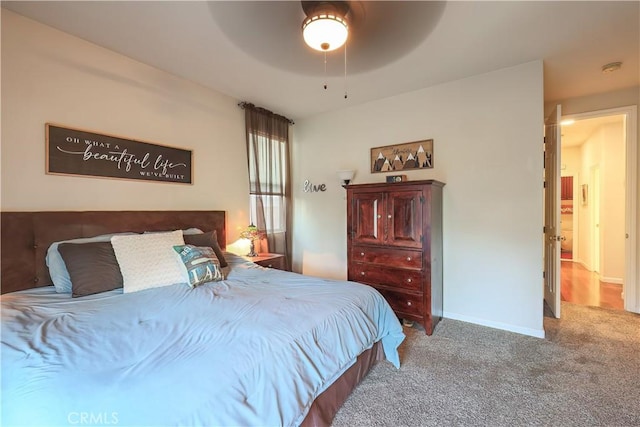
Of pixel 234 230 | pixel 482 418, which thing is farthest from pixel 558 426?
pixel 234 230

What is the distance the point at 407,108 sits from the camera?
11.3ft

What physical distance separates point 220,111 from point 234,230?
4.84 feet

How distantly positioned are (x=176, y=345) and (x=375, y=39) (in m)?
2.44

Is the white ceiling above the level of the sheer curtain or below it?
above

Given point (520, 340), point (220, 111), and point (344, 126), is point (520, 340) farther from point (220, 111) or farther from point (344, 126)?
point (220, 111)

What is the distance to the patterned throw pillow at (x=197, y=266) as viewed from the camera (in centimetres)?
213

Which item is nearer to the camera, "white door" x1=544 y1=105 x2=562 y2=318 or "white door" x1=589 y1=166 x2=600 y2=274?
"white door" x1=544 y1=105 x2=562 y2=318

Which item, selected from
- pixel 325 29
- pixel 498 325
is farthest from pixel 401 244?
pixel 325 29

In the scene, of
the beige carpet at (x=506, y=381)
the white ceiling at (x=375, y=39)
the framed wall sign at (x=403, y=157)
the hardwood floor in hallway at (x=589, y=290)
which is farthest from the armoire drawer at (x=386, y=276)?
the hardwood floor in hallway at (x=589, y=290)

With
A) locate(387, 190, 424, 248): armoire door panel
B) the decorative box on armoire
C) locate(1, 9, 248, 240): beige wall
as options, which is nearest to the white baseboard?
the decorative box on armoire

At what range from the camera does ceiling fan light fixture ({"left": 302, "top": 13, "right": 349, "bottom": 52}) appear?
1.77 m

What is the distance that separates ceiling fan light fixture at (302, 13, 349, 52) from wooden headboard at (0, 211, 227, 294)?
219 cm

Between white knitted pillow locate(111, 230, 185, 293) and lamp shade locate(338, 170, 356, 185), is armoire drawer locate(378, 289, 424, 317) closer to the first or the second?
lamp shade locate(338, 170, 356, 185)

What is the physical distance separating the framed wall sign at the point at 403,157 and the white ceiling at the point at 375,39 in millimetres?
687
